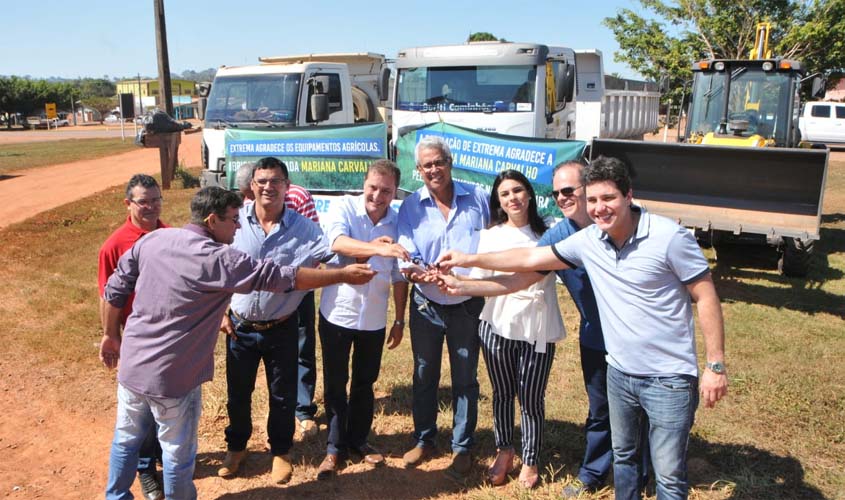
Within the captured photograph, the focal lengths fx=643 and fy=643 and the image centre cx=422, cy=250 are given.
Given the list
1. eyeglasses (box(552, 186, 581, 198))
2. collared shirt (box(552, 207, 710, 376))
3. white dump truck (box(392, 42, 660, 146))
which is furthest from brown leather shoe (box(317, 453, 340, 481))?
white dump truck (box(392, 42, 660, 146))

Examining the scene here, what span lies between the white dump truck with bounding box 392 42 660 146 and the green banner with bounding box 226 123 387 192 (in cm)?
60

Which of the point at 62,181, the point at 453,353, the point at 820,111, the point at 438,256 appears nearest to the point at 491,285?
the point at 438,256

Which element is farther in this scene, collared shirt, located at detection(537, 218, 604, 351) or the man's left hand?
collared shirt, located at detection(537, 218, 604, 351)

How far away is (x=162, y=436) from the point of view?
2951mm

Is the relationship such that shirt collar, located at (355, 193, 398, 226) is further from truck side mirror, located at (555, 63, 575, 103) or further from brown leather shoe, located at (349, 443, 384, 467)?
truck side mirror, located at (555, 63, 575, 103)

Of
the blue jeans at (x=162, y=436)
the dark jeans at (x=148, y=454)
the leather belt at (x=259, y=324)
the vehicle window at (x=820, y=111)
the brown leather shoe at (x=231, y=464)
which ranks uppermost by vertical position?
the vehicle window at (x=820, y=111)

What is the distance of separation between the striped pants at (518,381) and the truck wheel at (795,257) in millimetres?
5430

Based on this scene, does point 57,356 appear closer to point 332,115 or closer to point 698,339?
point 698,339

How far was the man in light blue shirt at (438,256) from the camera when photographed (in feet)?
11.3

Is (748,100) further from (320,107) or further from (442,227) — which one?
(442,227)

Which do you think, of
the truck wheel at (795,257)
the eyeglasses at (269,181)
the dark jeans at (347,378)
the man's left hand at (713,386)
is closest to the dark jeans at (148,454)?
the dark jeans at (347,378)

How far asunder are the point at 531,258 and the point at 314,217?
1.93 metres

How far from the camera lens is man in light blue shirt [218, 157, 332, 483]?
3412 millimetres

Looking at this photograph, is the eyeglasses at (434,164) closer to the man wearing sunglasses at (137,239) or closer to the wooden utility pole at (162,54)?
the man wearing sunglasses at (137,239)
